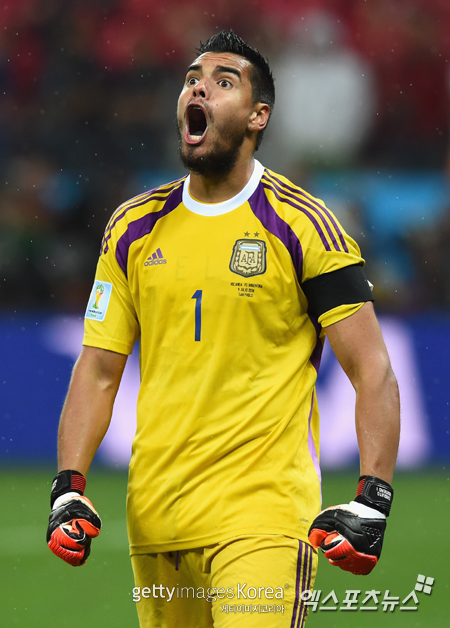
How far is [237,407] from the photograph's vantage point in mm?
3184

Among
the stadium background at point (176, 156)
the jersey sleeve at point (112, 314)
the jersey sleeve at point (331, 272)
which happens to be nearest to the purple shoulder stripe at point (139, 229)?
the jersey sleeve at point (112, 314)

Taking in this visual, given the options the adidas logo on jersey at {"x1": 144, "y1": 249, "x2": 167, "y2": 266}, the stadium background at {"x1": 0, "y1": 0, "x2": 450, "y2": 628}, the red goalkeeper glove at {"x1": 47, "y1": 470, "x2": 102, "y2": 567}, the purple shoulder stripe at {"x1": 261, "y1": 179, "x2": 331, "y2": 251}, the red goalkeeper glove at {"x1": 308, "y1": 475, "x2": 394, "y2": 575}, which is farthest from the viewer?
the stadium background at {"x1": 0, "y1": 0, "x2": 450, "y2": 628}

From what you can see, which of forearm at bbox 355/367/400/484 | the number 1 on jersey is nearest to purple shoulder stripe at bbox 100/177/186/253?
the number 1 on jersey

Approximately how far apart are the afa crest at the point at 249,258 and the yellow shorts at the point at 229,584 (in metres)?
0.84

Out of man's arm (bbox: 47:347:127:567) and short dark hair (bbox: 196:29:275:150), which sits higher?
short dark hair (bbox: 196:29:275:150)

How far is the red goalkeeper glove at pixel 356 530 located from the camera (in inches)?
Answer: 114

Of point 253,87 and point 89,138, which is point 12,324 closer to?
point 89,138

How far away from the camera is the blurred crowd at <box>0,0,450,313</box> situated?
11.4m

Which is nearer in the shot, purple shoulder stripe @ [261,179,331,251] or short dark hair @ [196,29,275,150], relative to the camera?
purple shoulder stripe @ [261,179,331,251]

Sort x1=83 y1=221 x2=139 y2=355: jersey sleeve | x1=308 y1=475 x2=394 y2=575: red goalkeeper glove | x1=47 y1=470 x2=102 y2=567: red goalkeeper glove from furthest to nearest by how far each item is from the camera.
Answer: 1. x1=83 y1=221 x2=139 y2=355: jersey sleeve
2. x1=47 y1=470 x2=102 y2=567: red goalkeeper glove
3. x1=308 y1=475 x2=394 y2=575: red goalkeeper glove

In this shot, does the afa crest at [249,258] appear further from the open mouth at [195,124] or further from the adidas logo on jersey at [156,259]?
the open mouth at [195,124]

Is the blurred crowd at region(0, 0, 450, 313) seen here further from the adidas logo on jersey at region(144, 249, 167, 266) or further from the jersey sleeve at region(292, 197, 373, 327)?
the jersey sleeve at region(292, 197, 373, 327)

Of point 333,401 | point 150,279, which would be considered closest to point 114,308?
point 150,279

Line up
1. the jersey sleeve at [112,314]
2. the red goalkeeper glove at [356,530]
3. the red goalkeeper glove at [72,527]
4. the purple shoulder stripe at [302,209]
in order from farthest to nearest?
the jersey sleeve at [112,314]
the purple shoulder stripe at [302,209]
the red goalkeeper glove at [72,527]
the red goalkeeper glove at [356,530]
